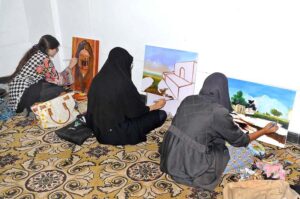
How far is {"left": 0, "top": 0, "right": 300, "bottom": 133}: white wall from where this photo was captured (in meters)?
2.61

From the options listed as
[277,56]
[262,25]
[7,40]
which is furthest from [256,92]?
[7,40]

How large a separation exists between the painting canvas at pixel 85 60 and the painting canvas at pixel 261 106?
72.7 inches

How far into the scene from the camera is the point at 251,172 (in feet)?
8.03

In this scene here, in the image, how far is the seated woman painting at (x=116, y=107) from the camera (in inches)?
108

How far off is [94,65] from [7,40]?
1.46 metres

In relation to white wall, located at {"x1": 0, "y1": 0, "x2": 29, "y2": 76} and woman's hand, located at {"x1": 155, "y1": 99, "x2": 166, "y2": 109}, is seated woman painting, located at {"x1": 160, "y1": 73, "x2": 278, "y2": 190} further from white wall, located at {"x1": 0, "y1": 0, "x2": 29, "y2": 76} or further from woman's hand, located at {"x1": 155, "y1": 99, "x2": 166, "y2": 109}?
white wall, located at {"x1": 0, "y1": 0, "x2": 29, "y2": 76}

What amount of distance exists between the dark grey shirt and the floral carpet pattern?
12 centimetres

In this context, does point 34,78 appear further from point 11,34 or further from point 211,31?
point 211,31

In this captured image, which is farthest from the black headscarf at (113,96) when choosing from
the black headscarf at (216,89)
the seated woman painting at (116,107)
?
the black headscarf at (216,89)

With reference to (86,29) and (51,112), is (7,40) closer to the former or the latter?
(86,29)

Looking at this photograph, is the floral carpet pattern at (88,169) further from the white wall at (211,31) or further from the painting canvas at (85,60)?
the painting canvas at (85,60)

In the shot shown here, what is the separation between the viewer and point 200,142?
223 centimetres

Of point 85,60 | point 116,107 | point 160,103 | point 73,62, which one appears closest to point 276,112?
point 160,103

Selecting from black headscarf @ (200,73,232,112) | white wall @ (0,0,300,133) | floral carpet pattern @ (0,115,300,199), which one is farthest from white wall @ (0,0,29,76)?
black headscarf @ (200,73,232,112)
